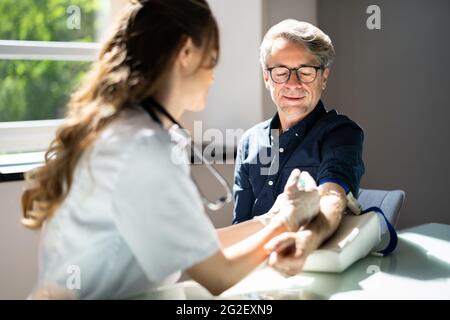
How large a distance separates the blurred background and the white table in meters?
1.55

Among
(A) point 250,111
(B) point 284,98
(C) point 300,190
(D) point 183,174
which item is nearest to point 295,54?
(B) point 284,98

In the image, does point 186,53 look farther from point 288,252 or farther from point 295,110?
point 295,110

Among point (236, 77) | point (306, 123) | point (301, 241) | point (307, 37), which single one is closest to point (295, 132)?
point (306, 123)

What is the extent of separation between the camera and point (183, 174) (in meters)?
1.08

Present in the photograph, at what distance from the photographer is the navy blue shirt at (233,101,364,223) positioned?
1803 millimetres

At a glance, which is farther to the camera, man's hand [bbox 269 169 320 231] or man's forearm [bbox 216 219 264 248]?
man's forearm [bbox 216 219 264 248]

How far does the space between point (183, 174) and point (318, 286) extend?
0.43 m

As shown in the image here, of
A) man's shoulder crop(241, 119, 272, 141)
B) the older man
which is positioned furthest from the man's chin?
man's shoulder crop(241, 119, 272, 141)

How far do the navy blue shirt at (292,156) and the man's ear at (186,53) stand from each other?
67cm

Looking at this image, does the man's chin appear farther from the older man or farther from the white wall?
the white wall

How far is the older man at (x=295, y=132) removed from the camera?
1863 mm

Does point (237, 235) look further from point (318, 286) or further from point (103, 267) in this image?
point (103, 267)

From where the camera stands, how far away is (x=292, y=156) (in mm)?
1976

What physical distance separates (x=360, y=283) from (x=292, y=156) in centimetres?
73
